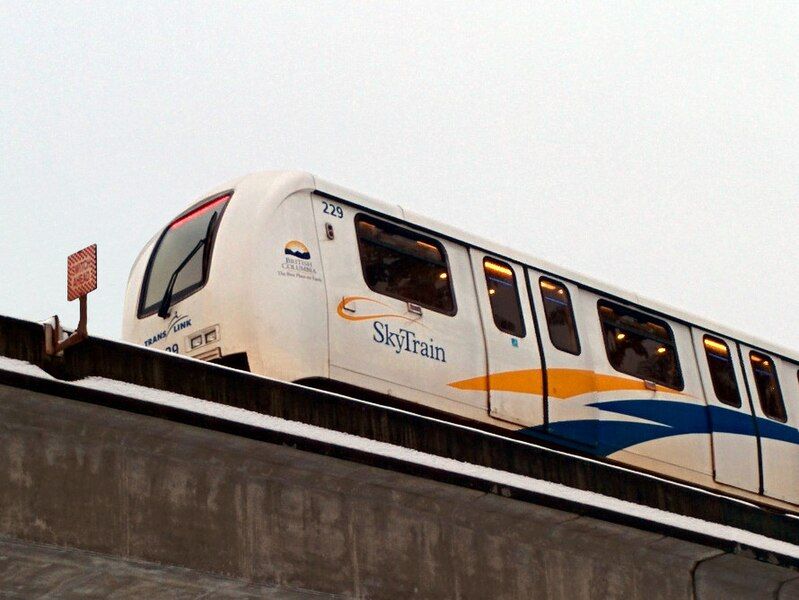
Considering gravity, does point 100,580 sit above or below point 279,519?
below

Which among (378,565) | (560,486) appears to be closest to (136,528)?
(378,565)

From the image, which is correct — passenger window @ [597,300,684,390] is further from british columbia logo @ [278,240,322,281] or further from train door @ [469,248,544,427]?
british columbia logo @ [278,240,322,281]

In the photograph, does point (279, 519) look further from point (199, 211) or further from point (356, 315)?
point (199, 211)

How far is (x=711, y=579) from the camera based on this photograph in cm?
1237

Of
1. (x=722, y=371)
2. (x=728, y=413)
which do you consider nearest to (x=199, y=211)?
(x=728, y=413)

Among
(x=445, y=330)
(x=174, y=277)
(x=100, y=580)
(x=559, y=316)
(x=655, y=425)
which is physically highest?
(x=559, y=316)

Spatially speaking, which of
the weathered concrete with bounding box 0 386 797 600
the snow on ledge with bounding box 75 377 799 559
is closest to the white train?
the snow on ledge with bounding box 75 377 799 559

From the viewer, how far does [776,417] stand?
1650cm

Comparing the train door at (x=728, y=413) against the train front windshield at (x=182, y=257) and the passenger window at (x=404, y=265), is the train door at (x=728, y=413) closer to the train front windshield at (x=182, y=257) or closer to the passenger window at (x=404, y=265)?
the passenger window at (x=404, y=265)

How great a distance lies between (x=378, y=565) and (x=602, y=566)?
2.52 meters

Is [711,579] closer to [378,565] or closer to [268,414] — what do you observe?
[378,565]

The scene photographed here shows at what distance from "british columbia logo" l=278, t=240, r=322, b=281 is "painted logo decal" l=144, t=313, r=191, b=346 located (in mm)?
1035

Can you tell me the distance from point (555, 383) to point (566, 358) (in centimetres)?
39

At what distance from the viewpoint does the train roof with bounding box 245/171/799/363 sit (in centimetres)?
1203
